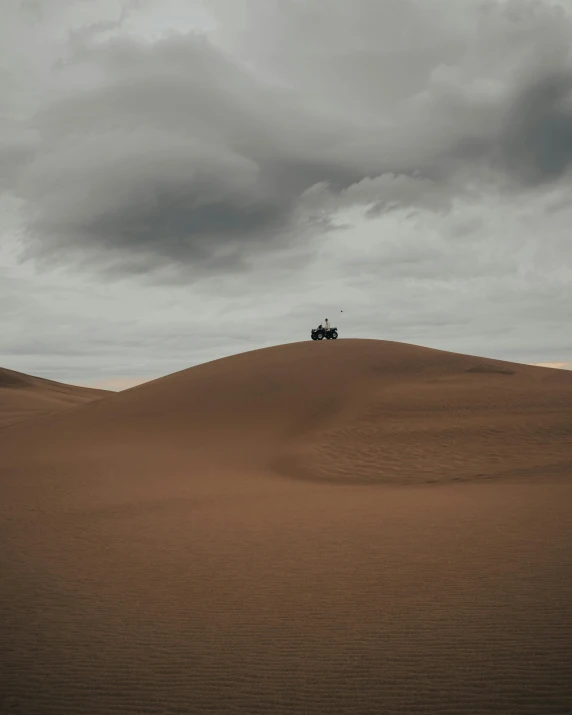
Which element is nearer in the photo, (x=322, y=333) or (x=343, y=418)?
(x=343, y=418)

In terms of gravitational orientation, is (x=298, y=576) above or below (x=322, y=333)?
below

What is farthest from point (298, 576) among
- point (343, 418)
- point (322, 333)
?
point (322, 333)

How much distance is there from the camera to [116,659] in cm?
553

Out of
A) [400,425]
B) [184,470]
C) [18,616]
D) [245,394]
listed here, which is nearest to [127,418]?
[245,394]

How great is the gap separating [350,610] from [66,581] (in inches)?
177

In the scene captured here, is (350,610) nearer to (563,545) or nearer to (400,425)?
(563,545)

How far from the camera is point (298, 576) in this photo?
7.91 metres

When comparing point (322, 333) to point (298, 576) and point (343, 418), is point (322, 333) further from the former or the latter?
point (298, 576)

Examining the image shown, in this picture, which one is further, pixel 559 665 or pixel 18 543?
pixel 18 543

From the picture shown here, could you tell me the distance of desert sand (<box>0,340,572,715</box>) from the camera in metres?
4.90

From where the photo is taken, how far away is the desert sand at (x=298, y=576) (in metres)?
4.90

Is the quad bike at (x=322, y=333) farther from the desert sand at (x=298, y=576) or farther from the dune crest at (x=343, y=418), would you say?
the desert sand at (x=298, y=576)

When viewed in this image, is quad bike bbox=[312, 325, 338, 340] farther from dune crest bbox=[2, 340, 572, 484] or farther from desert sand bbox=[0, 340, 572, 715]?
desert sand bbox=[0, 340, 572, 715]

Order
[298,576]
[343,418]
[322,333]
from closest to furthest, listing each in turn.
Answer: [298,576]
[343,418]
[322,333]
